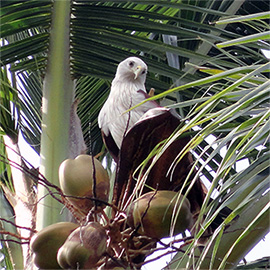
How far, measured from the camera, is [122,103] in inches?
126

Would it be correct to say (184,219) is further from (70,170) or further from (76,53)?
(76,53)

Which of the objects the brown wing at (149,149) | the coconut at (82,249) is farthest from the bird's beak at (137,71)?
the coconut at (82,249)

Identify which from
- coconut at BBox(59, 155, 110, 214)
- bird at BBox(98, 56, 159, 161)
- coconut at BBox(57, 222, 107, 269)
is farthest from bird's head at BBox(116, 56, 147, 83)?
coconut at BBox(57, 222, 107, 269)

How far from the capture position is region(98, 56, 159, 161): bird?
120 inches

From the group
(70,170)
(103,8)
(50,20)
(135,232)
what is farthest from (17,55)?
(135,232)

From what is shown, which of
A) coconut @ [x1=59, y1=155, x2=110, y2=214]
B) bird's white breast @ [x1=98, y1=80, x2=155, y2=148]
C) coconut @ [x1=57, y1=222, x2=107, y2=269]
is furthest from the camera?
bird's white breast @ [x1=98, y1=80, x2=155, y2=148]

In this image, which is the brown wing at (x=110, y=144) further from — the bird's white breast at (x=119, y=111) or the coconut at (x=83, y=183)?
the coconut at (x=83, y=183)

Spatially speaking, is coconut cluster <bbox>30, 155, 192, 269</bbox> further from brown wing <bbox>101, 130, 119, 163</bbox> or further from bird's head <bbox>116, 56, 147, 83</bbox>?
bird's head <bbox>116, 56, 147, 83</bbox>

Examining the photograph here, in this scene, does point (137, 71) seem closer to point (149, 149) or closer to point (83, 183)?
point (149, 149)

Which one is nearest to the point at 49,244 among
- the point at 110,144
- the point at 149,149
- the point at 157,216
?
the point at 157,216

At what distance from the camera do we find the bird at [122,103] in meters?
3.04

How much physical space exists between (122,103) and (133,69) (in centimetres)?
31

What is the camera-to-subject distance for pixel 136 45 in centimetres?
294

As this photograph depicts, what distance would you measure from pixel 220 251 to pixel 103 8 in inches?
50.4
